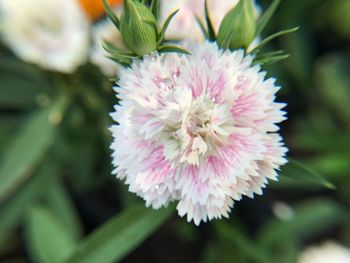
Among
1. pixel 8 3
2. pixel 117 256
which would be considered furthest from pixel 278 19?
pixel 117 256

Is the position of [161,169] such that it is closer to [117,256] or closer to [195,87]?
[195,87]

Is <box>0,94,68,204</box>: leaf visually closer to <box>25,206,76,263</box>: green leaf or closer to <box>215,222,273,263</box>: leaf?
<box>25,206,76,263</box>: green leaf

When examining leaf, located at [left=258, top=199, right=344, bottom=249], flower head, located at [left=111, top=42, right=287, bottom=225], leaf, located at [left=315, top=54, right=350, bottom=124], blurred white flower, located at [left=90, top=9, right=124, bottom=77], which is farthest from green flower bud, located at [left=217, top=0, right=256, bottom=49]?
leaf, located at [left=315, top=54, right=350, bottom=124]

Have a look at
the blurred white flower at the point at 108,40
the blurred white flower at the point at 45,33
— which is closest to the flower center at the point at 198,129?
the blurred white flower at the point at 108,40

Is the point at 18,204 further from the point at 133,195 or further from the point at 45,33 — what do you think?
the point at 45,33

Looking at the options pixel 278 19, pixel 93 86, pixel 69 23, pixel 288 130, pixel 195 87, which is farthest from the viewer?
pixel 288 130

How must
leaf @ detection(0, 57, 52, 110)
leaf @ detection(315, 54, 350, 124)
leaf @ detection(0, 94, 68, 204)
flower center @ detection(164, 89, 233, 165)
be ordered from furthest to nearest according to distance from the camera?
1. leaf @ detection(315, 54, 350, 124)
2. leaf @ detection(0, 57, 52, 110)
3. leaf @ detection(0, 94, 68, 204)
4. flower center @ detection(164, 89, 233, 165)

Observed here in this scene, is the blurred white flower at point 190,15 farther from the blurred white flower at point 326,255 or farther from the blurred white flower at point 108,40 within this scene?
the blurred white flower at point 326,255
